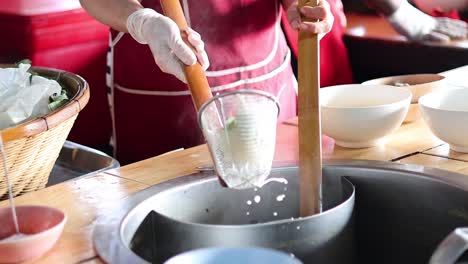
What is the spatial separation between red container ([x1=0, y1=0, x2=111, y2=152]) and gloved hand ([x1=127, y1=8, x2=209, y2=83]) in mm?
1525

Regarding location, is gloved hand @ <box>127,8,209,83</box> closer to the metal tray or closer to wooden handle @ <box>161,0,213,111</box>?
wooden handle @ <box>161,0,213,111</box>

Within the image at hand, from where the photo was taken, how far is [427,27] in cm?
304

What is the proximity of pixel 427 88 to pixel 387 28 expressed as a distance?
1.73 m

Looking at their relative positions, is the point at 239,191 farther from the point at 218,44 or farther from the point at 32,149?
the point at 218,44

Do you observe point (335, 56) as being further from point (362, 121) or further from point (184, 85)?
point (362, 121)

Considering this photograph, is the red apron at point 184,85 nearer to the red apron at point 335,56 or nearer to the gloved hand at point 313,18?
the gloved hand at point 313,18

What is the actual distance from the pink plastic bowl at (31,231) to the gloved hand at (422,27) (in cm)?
230

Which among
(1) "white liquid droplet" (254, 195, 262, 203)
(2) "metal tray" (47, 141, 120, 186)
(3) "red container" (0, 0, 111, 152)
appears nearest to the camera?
(1) "white liquid droplet" (254, 195, 262, 203)

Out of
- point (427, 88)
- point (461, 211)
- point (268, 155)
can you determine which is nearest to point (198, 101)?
point (268, 155)

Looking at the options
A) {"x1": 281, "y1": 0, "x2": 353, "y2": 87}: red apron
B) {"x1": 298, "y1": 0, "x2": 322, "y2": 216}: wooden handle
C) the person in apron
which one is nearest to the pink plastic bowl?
Result: {"x1": 298, "y1": 0, "x2": 322, "y2": 216}: wooden handle

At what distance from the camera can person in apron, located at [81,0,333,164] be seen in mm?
1961

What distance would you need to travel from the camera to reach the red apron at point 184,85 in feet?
6.45

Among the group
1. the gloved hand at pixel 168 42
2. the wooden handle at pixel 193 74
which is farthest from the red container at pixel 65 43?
the wooden handle at pixel 193 74

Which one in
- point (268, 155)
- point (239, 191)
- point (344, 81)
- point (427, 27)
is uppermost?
point (268, 155)
